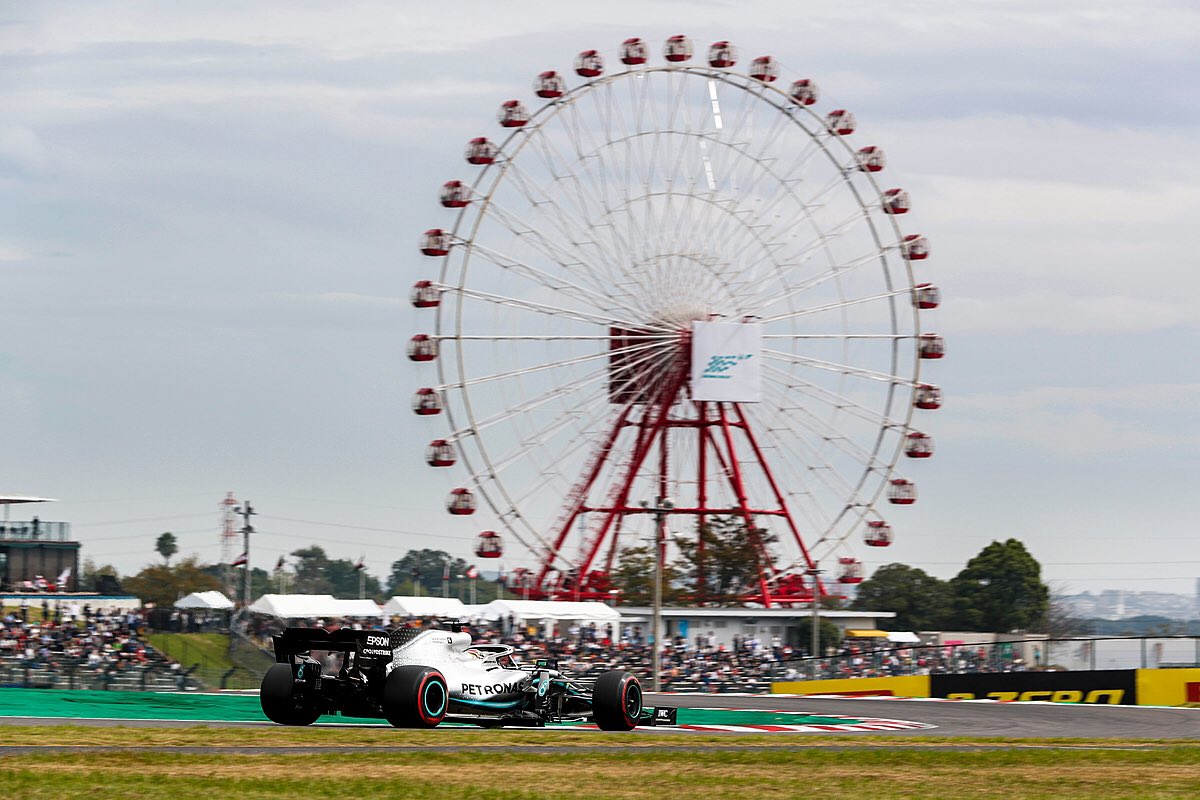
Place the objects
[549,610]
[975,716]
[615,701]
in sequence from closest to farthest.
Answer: [615,701]
[975,716]
[549,610]

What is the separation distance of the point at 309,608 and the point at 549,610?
8.58 meters

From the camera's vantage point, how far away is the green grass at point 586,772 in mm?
15922

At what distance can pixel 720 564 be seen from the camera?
83.2m

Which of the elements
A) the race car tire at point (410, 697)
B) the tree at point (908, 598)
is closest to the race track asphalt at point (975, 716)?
the race car tire at point (410, 697)

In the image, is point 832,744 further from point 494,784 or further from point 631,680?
point 494,784

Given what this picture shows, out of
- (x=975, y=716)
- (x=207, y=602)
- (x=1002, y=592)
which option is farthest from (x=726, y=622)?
(x=1002, y=592)

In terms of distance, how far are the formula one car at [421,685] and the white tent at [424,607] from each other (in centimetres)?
3119

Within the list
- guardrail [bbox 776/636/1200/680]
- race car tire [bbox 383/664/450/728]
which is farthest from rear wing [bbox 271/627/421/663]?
guardrail [bbox 776/636/1200/680]

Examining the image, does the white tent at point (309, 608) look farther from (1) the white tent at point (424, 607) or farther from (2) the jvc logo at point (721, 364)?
(2) the jvc logo at point (721, 364)

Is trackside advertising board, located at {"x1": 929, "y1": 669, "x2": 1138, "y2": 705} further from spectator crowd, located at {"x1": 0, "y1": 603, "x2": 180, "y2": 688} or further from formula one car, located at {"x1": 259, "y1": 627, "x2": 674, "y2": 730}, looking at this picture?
spectator crowd, located at {"x1": 0, "y1": 603, "x2": 180, "y2": 688}

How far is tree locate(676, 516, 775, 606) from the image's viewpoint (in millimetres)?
79500

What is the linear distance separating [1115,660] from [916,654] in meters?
6.89

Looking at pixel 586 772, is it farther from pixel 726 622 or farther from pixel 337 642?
pixel 726 622

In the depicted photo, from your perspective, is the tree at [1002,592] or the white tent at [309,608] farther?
the tree at [1002,592]
